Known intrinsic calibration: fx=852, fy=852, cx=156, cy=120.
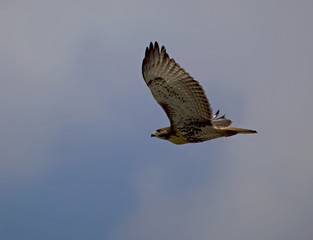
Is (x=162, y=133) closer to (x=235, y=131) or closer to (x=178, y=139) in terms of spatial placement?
(x=178, y=139)

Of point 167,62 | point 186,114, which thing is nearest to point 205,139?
point 186,114

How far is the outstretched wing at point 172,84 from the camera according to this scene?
16.9 m

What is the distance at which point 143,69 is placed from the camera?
1697cm

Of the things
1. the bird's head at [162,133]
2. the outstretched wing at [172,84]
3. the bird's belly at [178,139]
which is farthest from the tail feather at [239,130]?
the bird's head at [162,133]

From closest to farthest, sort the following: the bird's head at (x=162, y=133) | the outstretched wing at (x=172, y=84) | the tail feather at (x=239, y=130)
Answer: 1. the tail feather at (x=239, y=130)
2. the outstretched wing at (x=172, y=84)
3. the bird's head at (x=162, y=133)

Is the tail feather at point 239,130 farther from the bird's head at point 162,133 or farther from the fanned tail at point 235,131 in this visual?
the bird's head at point 162,133

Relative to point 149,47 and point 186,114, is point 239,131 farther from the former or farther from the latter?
point 149,47

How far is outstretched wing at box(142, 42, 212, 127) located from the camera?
55.5 feet

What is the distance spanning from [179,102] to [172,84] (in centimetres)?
44

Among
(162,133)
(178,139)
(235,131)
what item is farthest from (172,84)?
(235,131)

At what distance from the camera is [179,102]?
1722 cm

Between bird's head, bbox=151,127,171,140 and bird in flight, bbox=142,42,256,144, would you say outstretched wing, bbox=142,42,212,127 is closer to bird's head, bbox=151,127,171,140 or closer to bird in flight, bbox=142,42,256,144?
bird in flight, bbox=142,42,256,144

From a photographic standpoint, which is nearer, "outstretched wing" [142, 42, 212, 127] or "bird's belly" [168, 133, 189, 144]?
"outstretched wing" [142, 42, 212, 127]

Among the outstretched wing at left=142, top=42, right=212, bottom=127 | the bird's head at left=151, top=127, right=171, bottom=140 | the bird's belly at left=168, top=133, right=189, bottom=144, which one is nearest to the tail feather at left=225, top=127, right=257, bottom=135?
the outstretched wing at left=142, top=42, right=212, bottom=127
